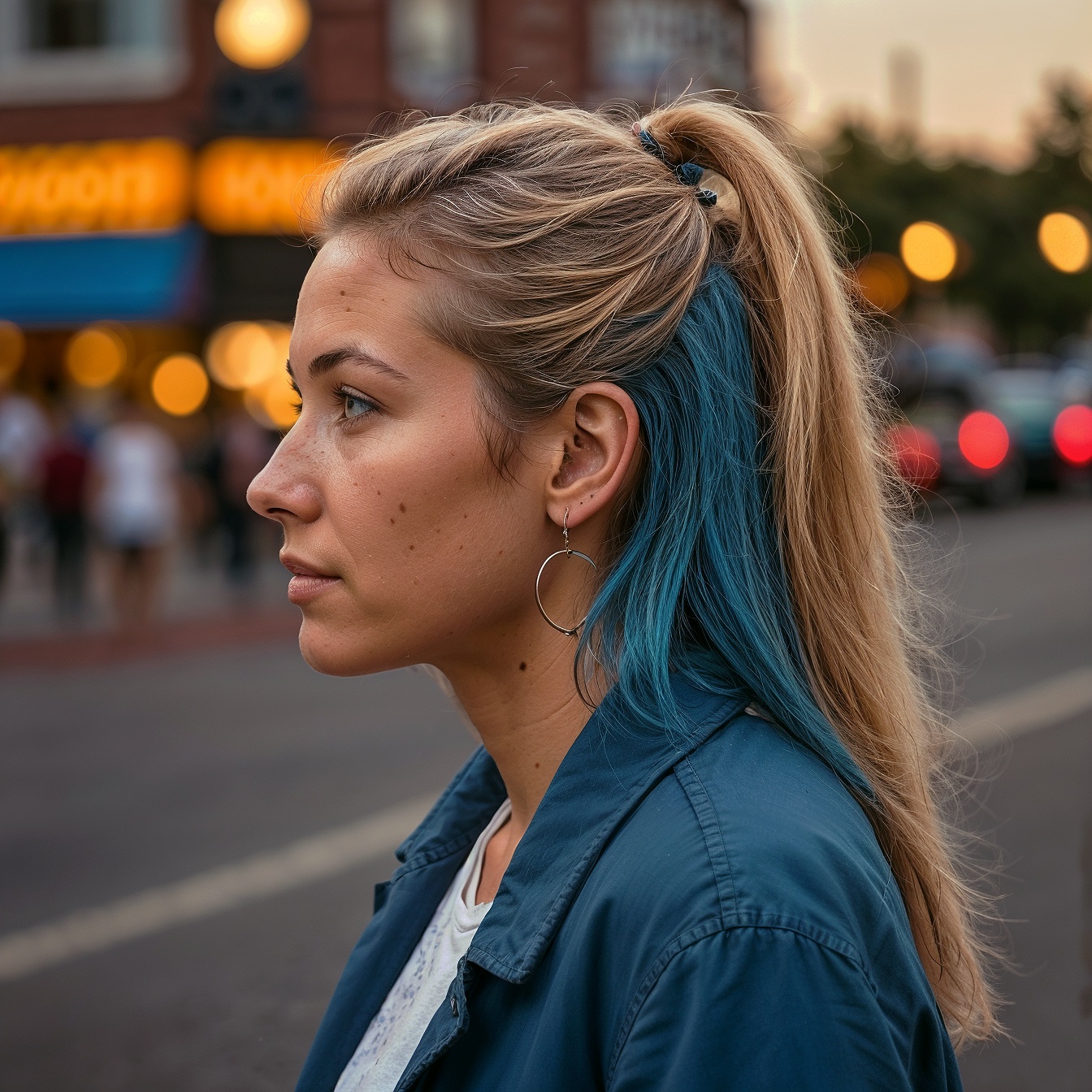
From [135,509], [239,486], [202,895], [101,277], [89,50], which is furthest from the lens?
[89,50]

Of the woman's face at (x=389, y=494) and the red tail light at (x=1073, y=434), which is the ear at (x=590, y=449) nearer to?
the woman's face at (x=389, y=494)

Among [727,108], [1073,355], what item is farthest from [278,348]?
[1073,355]

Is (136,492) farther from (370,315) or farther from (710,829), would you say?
(710,829)

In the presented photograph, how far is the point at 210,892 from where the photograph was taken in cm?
548

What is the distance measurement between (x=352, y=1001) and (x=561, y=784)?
0.56m

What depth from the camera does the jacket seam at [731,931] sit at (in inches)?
46.7

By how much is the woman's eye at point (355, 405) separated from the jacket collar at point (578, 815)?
0.45 meters

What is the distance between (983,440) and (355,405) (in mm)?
17199

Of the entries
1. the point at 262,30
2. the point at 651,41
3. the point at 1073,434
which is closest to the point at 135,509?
the point at 262,30

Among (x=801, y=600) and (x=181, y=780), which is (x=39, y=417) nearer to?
(x=181, y=780)

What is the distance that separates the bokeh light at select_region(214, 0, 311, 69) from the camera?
12328mm

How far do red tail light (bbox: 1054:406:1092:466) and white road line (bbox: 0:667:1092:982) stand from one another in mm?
13117

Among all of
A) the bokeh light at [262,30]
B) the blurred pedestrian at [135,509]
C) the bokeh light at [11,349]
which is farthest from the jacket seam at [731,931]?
the bokeh light at [11,349]

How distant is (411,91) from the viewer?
2089 cm
